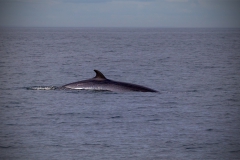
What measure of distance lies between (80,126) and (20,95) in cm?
700

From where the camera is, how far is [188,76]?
31.5 meters

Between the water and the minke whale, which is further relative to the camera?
the minke whale

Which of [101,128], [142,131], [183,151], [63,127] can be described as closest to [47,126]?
[63,127]

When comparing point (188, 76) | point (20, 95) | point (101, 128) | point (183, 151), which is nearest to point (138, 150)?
point (183, 151)

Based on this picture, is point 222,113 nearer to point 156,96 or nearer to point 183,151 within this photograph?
point 156,96

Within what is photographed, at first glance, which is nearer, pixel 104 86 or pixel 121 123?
pixel 121 123

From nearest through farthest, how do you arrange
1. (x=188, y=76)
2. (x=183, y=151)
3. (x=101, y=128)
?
(x=183, y=151), (x=101, y=128), (x=188, y=76)

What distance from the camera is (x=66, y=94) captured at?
21.7m

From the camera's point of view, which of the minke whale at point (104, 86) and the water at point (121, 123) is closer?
the water at point (121, 123)

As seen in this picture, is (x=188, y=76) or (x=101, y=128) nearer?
(x=101, y=128)

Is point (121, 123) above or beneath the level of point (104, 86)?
beneath

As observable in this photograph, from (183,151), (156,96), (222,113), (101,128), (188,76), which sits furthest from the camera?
(188,76)

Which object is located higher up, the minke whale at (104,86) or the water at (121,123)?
the minke whale at (104,86)

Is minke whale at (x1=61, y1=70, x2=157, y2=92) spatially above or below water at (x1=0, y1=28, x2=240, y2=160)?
above
